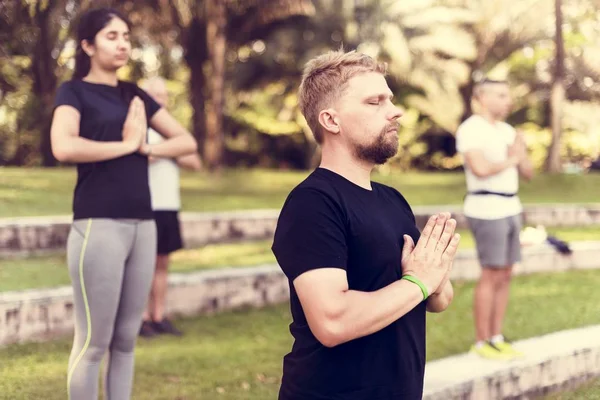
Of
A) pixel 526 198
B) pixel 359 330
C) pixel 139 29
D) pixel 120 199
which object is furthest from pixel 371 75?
pixel 139 29

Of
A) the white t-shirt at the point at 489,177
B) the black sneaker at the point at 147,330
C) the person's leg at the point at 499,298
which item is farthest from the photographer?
the black sneaker at the point at 147,330

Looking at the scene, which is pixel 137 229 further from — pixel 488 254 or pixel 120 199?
pixel 488 254

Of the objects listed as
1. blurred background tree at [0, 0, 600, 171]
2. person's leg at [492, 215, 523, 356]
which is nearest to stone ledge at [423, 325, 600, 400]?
person's leg at [492, 215, 523, 356]

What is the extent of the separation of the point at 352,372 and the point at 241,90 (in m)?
26.4

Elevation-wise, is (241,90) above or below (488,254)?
above

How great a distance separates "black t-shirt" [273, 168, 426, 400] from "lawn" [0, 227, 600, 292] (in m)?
5.56

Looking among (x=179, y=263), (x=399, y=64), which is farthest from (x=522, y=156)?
(x=399, y=64)

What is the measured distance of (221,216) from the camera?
10578 mm

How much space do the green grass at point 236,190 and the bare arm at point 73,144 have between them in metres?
7.38

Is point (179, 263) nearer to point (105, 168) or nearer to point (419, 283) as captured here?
point (105, 168)

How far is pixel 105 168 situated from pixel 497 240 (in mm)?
2977

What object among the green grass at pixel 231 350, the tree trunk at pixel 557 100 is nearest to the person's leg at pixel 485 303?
the green grass at pixel 231 350

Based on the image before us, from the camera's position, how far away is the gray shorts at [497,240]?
5.58 meters

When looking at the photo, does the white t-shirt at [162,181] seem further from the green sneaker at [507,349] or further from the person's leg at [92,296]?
the person's leg at [92,296]
